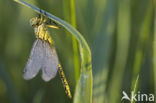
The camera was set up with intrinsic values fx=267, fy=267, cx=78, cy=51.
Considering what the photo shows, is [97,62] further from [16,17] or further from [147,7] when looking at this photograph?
[16,17]

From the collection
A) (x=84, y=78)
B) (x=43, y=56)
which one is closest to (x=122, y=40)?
(x=43, y=56)

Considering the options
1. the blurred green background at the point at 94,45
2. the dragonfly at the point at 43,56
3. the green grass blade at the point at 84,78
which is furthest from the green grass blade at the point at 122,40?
the green grass blade at the point at 84,78

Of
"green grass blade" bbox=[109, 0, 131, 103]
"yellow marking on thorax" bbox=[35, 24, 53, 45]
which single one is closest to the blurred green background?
"green grass blade" bbox=[109, 0, 131, 103]

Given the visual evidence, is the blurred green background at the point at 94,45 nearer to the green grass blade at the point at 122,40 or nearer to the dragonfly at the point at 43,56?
the green grass blade at the point at 122,40

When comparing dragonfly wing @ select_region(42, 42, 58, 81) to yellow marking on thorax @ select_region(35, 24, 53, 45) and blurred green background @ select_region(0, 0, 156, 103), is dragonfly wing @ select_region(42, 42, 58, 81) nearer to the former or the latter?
yellow marking on thorax @ select_region(35, 24, 53, 45)

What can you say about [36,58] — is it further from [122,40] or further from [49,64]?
[122,40]
